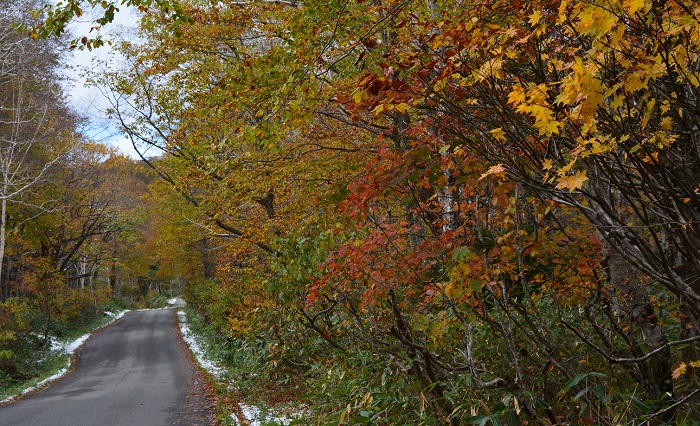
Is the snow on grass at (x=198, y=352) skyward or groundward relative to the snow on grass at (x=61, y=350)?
groundward

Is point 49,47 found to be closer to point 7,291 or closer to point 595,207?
point 7,291

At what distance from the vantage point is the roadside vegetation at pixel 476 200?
2848 mm

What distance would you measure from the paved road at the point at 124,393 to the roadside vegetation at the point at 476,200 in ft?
5.41

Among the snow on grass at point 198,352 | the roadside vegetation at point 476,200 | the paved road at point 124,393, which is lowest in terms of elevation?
the snow on grass at point 198,352

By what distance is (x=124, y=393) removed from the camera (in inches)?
508

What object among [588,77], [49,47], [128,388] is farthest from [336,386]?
[49,47]

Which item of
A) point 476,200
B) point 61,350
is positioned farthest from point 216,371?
point 476,200

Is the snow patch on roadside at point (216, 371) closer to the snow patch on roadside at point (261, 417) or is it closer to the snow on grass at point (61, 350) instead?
the snow patch on roadside at point (261, 417)

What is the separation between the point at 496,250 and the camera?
4566mm

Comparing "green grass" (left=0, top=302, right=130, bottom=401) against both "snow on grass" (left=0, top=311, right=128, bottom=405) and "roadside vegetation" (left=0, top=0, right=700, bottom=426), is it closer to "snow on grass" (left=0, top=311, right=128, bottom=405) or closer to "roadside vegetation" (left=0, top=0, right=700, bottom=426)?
"snow on grass" (left=0, top=311, right=128, bottom=405)

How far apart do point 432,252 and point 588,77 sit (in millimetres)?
2512

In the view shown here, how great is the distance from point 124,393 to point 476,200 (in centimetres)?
1137

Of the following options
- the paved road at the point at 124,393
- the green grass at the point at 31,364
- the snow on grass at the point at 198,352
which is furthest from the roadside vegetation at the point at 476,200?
the green grass at the point at 31,364

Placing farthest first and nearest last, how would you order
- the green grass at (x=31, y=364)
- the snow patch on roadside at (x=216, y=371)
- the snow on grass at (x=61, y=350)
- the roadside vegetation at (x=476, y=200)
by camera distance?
the green grass at (x=31, y=364), the snow on grass at (x=61, y=350), the snow patch on roadside at (x=216, y=371), the roadside vegetation at (x=476, y=200)
